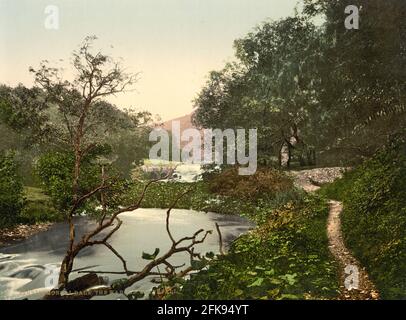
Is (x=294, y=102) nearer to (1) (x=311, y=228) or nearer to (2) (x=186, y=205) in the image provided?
(1) (x=311, y=228)

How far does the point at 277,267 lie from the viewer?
9242 millimetres

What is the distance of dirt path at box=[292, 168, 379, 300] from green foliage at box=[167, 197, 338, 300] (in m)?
0.20

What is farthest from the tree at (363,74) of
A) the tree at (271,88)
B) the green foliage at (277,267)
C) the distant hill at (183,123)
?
the distant hill at (183,123)

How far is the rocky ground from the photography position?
13395mm

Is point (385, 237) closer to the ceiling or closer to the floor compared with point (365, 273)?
closer to the ceiling

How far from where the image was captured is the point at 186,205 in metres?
17.5

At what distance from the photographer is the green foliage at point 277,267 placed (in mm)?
7965

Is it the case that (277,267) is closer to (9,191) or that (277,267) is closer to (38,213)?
(9,191)

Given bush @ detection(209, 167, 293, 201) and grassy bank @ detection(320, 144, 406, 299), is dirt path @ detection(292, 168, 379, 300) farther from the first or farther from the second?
bush @ detection(209, 167, 293, 201)

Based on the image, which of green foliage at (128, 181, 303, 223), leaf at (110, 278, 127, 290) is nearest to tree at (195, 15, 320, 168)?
green foliage at (128, 181, 303, 223)

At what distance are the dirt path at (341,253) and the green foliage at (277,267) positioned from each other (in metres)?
0.20
